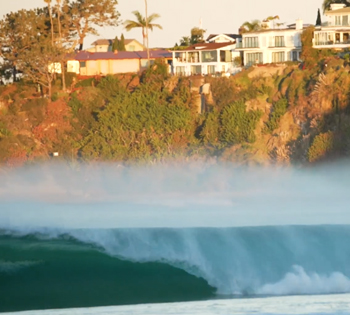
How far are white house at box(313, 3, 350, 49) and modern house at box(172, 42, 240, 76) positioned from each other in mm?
5930

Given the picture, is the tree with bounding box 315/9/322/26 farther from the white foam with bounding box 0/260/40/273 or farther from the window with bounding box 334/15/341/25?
the white foam with bounding box 0/260/40/273

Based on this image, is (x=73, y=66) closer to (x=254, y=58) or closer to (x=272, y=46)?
(x=254, y=58)

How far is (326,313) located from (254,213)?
522 inches

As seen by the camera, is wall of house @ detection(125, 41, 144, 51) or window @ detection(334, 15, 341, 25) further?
wall of house @ detection(125, 41, 144, 51)

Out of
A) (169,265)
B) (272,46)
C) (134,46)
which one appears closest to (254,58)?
(272,46)

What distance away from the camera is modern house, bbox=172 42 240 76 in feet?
167

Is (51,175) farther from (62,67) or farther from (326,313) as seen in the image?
(326,313)

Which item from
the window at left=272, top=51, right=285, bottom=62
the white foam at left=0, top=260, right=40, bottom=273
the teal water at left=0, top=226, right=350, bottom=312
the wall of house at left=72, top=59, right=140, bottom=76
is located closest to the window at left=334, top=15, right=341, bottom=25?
the window at left=272, top=51, right=285, bottom=62

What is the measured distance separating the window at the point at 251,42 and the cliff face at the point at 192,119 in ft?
19.1

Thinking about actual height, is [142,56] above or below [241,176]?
above

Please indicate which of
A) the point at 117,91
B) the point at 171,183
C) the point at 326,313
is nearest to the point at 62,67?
the point at 117,91

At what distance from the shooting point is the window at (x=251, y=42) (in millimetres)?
49719

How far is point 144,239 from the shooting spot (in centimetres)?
2022

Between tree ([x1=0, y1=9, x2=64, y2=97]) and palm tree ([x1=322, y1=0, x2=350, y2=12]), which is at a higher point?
palm tree ([x1=322, y1=0, x2=350, y2=12])
